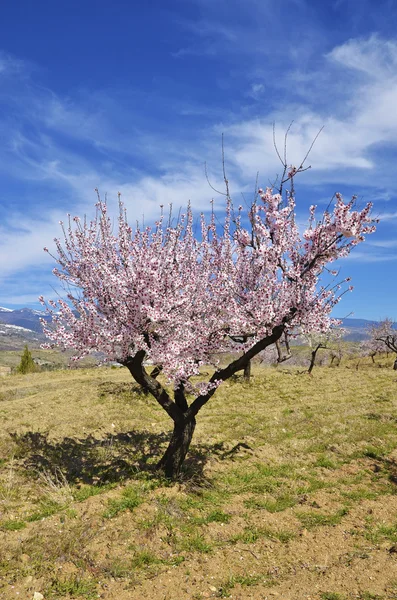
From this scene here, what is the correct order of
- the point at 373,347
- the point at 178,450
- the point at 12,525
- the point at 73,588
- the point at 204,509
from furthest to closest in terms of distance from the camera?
1. the point at 373,347
2. the point at 178,450
3. the point at 204,509
4. the point at 12,525
5. the point at 73,588

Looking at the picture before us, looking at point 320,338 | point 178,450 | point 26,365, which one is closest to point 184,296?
point 178,450

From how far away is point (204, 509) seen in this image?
408 inches

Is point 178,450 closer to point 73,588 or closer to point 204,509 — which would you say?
point 204,509

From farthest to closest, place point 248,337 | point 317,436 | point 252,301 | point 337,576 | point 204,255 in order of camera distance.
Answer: point 317,436 → point 204,255 → point 248,337 → point 252,301 → point 337,576

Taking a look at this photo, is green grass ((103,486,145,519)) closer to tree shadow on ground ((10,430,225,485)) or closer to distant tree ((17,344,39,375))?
tree shadow on ground ((10,430,225,485))

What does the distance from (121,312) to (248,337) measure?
3.73 m

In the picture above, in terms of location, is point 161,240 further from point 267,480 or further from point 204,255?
point 267,480

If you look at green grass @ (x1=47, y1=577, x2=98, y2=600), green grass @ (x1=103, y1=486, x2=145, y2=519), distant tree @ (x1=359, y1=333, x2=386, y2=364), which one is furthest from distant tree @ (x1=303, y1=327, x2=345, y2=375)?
distant tree @ (x1=359, y1=333, x2=386, y2=364)

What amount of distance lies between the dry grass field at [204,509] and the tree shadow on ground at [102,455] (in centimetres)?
7

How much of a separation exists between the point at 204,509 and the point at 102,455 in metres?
4.85

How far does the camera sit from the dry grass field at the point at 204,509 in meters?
7.43

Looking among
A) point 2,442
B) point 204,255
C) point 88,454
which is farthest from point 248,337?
point 2,442

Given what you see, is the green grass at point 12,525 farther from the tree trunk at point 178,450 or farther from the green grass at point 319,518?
the green grass at point 319,518

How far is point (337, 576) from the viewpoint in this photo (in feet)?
24.8
